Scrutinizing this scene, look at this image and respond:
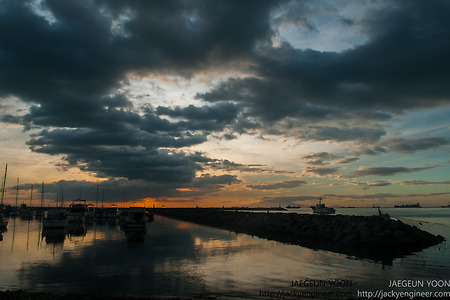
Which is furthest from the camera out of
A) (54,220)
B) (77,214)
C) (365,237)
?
(77,214)

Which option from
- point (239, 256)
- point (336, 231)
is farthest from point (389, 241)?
point (239, 256)

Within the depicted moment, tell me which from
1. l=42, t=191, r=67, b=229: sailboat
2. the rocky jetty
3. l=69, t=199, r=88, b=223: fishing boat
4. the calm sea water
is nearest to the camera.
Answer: the calm sea water

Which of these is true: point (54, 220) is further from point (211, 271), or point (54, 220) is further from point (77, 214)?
point (211, 271)

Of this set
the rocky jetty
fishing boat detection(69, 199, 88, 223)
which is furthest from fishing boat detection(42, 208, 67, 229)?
the rocky jetty

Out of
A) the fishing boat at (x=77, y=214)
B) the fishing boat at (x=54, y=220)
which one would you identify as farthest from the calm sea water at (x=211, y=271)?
the fishing boat at (x=77, y=214)

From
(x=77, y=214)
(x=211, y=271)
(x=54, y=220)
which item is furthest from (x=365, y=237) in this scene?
(x=77, y=214)

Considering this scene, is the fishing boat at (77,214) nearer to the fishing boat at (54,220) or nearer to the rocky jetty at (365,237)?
the fishing boat at (54,220)

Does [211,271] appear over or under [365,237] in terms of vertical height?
under

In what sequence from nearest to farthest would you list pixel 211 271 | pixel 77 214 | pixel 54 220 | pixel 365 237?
1. pixel 211 271
2. pixel 365 237
3. pixel 54 220
4. pixel 77 214

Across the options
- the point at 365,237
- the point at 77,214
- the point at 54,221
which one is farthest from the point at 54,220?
the point at 365,237

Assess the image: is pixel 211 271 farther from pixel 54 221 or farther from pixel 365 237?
pixel 54 221

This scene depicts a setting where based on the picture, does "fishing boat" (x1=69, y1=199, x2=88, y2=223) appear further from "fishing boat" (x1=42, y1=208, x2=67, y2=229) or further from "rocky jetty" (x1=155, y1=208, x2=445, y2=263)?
"rocky jetty" (x1=155, y1=208, x2=445, y2=263)

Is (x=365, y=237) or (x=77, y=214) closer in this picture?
(x=365, y=237)

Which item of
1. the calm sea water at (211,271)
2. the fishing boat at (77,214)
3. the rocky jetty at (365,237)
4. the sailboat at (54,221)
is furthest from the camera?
the fishing boat at (77,214)
